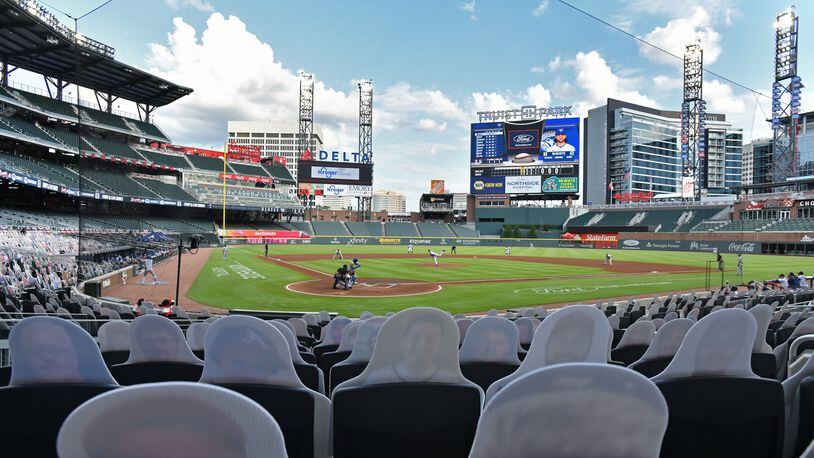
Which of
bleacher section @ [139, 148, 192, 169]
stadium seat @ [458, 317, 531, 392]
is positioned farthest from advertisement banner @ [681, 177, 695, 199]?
stadium seat @ [458, 317, 531, 392]

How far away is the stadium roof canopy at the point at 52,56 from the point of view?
87.7ft

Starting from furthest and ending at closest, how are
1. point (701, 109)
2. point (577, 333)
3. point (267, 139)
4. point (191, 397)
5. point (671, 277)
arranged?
point (267, 139), point (701, 109), point (671, 277), point (577, 333), point (191, 397)

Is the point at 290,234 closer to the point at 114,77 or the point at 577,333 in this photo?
the point at 114,77

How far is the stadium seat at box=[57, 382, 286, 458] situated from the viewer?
102 centimetres

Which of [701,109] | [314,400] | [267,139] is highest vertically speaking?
[267,139]

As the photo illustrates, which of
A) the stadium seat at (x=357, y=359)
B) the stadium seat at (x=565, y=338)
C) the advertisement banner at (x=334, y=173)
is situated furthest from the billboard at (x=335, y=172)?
the stadium seat at (x=565, y=338)

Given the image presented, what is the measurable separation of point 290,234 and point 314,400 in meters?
68.1

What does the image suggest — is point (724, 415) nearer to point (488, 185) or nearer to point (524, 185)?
point (524, 185)

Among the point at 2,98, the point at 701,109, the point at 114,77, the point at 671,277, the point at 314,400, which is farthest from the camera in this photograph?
the point at 701,109

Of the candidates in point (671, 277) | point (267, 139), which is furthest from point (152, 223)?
point (267, 139)

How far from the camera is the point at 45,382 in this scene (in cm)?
250

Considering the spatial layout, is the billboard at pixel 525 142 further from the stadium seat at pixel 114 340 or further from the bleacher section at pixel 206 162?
the stadium seat at pixel 114 340

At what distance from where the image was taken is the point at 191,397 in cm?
102

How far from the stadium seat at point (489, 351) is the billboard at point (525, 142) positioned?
74.5 m
